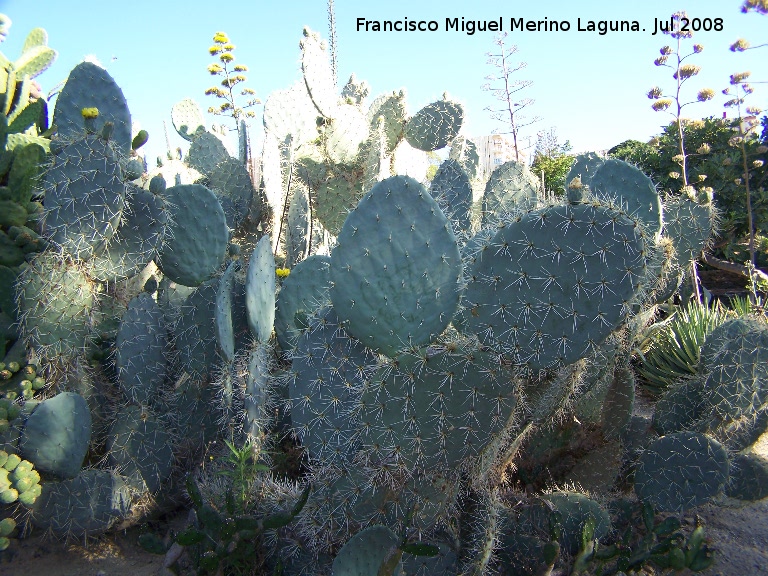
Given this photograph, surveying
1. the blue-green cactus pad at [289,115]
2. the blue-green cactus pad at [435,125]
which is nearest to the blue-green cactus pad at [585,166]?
the blue-green cactus pad at [435,125]

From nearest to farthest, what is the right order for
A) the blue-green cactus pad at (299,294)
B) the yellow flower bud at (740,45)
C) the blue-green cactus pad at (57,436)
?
1. the blue-green cactus pad at (57,436)
2. the blue-green cactus pad at (299,294)
3. the yellow flower bud at (740,45)

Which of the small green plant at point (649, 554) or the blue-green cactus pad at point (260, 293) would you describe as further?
the blue-green cactus pad at point (260, 293)

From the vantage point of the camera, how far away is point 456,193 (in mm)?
3143

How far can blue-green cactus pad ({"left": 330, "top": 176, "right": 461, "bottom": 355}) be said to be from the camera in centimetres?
183

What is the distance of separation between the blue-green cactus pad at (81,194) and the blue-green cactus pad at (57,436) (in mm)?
676

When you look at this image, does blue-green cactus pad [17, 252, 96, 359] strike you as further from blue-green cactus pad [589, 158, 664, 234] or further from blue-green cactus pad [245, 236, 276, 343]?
blue-green cactus pad [589, 158, 664, 234]

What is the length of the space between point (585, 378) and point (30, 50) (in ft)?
13.7

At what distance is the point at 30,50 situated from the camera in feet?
12.8

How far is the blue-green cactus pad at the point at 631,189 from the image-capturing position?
2.61m

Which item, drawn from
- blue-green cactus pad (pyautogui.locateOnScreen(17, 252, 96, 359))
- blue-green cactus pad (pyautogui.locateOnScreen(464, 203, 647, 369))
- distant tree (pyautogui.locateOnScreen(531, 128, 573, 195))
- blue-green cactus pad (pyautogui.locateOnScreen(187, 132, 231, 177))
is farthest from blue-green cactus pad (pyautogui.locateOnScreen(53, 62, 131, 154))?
distant tree (pyautogui.locateOnScreen(531, 128, 573, 195))

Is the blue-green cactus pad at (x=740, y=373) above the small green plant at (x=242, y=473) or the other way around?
above

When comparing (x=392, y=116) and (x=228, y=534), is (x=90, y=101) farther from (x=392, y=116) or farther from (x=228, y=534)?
(x=228, y=534)

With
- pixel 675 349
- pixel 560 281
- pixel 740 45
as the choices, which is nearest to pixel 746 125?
pixel 740 45

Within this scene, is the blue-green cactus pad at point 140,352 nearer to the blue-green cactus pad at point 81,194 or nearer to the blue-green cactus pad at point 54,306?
the blue-green cactus pad at point 54,306
